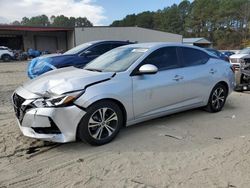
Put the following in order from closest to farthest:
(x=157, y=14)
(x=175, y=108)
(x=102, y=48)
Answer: (x=175, y=108), (x=102, y=48), (x=157, y=14)

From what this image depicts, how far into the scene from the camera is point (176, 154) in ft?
12.9

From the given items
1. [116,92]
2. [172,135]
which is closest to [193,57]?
[172,135]

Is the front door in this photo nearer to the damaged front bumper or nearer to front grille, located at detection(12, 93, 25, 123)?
the damaged front bumper

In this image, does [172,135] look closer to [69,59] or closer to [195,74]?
[195,74]

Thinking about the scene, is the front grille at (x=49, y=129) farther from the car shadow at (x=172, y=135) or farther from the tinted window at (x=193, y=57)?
the tinted window at (x=193, y=57)

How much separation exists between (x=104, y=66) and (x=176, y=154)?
2.06m

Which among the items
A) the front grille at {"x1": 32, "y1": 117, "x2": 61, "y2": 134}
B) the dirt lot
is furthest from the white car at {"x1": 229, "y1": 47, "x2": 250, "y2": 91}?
the front grille at {"x1": 32, "y1": 117, "x2": 61, "y2": 134}

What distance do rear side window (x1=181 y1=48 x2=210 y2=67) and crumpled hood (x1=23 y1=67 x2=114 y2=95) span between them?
1803 mm

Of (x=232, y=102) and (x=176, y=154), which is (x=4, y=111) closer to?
(x=176, y=154)

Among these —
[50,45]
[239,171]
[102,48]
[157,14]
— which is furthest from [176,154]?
[157,14]

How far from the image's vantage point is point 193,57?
5668 millimetres

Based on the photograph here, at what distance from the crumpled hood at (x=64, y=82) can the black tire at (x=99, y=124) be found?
385 millimetres

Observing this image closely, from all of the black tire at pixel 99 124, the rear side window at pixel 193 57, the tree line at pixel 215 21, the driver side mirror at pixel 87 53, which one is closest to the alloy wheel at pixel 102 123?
the black tire at pixel 99 124

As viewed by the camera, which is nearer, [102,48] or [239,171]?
[239,171]
